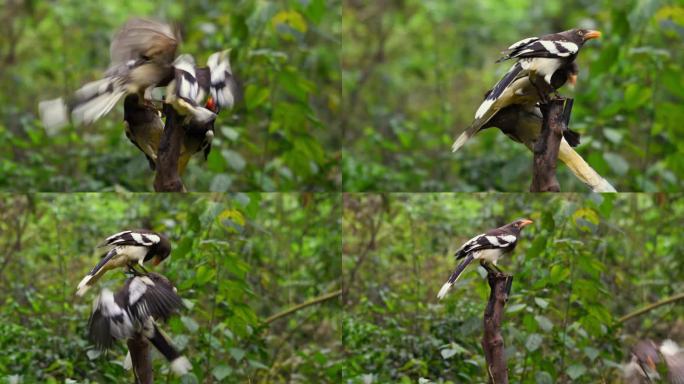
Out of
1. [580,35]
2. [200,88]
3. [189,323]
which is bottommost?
[189,323]

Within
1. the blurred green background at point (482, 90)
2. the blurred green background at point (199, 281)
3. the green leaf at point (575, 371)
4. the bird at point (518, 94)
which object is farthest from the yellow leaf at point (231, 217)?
the blurred green background at point (482, 90)

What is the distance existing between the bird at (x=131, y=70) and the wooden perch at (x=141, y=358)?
24.8 inches

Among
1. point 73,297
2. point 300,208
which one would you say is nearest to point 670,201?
point 300,208

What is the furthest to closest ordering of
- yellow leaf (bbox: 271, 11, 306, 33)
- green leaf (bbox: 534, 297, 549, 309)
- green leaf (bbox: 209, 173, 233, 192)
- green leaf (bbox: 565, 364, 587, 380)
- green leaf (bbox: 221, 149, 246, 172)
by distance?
1. green leaf (bbox: 221, 149, 246, 172)
2. yellow leaf (bbox: 271, 11, 306, 33)
3. green leaf (bbox: 209, 173, 233, 192)
4. green leaf (bbox: 565, 364, 587, 380)
5. green leaf (bbox: 534, 297, 549, 309)

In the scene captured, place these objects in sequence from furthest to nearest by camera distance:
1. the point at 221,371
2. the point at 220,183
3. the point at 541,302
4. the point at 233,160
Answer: the point at 233,160 < the point at 220,183 < the point at 221,371 < the point at 541,302

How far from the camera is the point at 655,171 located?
5.23m

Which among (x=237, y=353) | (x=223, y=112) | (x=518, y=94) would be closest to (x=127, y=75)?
(x=518, y=94)

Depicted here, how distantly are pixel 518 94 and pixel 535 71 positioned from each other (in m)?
0.08

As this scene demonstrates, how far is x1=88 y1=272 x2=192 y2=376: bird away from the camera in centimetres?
241

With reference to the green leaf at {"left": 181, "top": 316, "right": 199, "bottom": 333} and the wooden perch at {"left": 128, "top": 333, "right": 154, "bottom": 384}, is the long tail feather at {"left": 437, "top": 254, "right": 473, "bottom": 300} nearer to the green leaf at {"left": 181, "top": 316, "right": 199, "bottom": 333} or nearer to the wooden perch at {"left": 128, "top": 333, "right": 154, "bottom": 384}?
the wooden perch at {"left": 128, "top": 333, "right": 154, "bottom": 384}

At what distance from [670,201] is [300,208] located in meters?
1.68

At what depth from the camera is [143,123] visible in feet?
8.04

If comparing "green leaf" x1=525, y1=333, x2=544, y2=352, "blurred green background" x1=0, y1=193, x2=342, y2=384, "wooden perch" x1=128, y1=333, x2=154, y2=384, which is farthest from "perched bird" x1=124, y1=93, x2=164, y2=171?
"green leaf" x1=525, y1=333, x2=544, y2=352

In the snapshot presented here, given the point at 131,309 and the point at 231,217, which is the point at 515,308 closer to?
the point at 231,217
